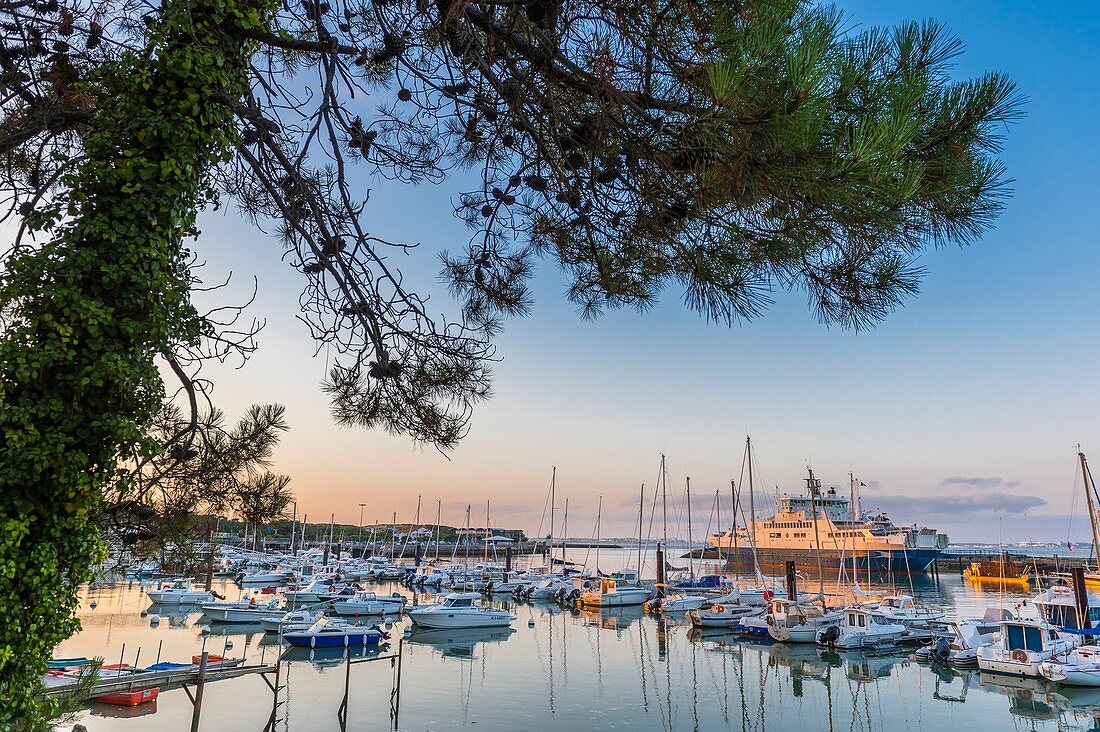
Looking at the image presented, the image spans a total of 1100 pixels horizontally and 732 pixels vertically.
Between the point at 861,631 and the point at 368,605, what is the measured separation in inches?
813

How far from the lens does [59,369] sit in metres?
2.89

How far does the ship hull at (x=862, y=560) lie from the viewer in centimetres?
4888

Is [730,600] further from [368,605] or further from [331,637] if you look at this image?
[331,637]

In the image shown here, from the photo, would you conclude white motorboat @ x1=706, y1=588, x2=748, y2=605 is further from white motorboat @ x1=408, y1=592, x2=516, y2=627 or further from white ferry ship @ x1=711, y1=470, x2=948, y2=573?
white ferry ship @ x1=711, y1=470, x2=948, y2=573

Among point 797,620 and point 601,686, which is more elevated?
point 797,620

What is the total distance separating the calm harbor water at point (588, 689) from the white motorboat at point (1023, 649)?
48cm

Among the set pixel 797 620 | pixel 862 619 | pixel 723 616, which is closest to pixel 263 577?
pixel 723 616

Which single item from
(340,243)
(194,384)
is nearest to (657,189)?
(340,243)

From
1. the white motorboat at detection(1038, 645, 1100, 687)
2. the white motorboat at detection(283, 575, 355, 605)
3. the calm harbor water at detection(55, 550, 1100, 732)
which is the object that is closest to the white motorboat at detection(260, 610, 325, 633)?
the calm harbor water at detection(55, 550, 1100, 732)

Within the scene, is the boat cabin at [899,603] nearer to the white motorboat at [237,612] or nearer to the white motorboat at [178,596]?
the white motorboat at [237,612]

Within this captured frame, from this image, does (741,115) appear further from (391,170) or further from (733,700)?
(733,700)

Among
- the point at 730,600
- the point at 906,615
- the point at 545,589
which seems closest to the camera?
the point at 906,615

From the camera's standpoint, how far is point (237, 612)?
28031 millimetres

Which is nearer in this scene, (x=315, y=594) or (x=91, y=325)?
(x=91, y=325)
